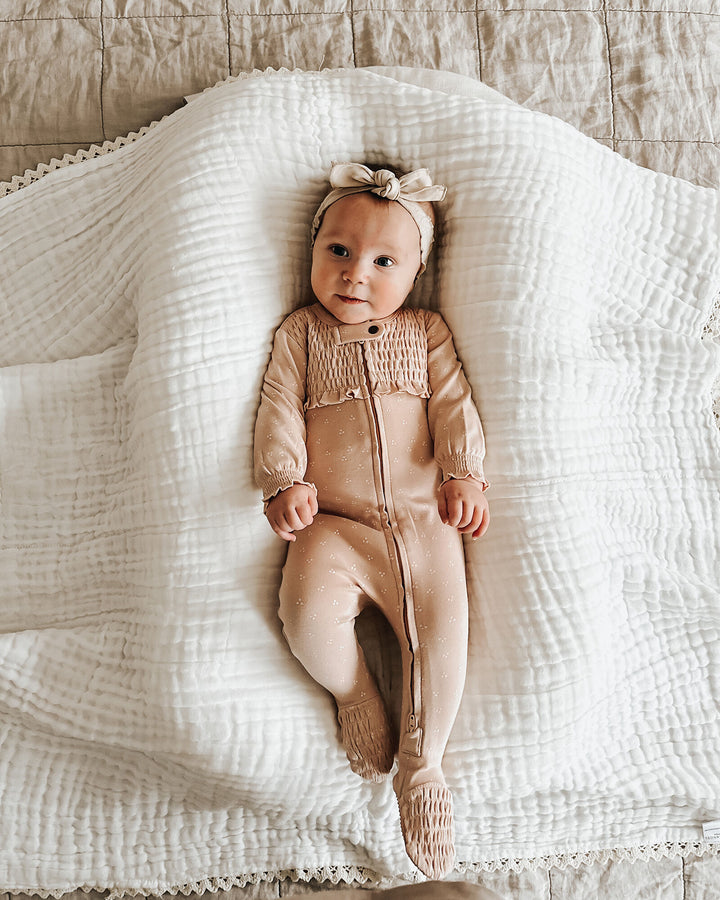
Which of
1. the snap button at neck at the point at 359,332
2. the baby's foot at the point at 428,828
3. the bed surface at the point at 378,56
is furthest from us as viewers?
the bed surface at the point at 378,56

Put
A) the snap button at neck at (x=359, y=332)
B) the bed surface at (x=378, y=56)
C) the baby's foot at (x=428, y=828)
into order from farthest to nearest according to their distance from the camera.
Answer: the bed surface at (x=378, y=56), the snap button at neck at (x=359, y=332), the baby's foot at (x=428, y=828)

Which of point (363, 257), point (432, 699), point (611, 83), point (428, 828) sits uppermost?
point (611, 83)

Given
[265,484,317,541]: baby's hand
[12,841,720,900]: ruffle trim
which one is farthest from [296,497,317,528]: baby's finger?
[12,841,720,900]: ruffle trim

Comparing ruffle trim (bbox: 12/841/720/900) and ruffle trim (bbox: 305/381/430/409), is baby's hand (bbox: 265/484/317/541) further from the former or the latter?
ruffle trim (bbox: 12/841/720/900)

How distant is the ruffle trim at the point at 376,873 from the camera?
44.9 inches

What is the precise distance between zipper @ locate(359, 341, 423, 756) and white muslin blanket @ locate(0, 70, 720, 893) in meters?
0.10

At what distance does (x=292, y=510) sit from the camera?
100 cm

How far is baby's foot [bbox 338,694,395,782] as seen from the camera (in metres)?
1.04

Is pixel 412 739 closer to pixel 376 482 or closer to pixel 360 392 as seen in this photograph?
pixel 376 482

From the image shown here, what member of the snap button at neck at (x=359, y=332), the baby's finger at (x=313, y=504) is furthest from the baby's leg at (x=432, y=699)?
the snap button at neck at (x=359, y=332)

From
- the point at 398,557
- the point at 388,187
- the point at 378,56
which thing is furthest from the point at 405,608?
the point at 378,56

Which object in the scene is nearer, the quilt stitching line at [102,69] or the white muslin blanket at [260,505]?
the white muslin blanket at [260,505]

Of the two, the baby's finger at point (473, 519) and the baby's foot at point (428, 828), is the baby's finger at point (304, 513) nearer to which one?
the baby's finger at point (473, 519)

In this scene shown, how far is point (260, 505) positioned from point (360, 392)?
0.21 m
